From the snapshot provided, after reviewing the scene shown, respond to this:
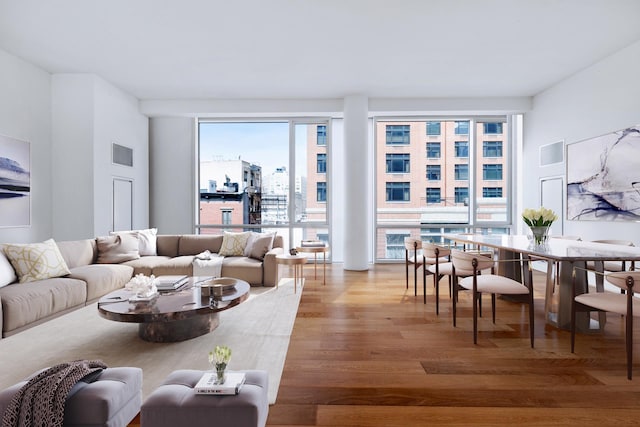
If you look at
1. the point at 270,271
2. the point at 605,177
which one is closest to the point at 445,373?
the point at 270,271

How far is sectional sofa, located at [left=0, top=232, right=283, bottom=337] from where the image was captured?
305cm

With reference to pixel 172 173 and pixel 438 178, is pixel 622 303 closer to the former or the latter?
pixel 438 178

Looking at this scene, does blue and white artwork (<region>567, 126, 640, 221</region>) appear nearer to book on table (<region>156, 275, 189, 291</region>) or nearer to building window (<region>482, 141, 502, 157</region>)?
building window (<region>482, 141, 502, 157</region>)

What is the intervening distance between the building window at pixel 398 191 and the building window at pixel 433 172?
1.56ft

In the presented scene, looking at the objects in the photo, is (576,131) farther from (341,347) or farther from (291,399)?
(291,399)

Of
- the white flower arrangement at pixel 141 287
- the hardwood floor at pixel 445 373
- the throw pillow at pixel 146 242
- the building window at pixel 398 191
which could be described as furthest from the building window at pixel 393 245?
the white flower arrangement at pixel 141 287

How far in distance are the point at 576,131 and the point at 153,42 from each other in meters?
6.52

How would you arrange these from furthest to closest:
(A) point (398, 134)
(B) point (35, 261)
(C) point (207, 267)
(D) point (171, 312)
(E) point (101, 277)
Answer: (A) point (398, 134)
(C) point (207, 267)
(E) point (101, 277)
(B) point (35, 261)
(D) point (171, 312)

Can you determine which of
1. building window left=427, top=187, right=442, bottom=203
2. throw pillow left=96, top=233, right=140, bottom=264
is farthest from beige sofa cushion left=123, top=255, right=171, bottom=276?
building window left=427, top=187, right=442, bottom=203

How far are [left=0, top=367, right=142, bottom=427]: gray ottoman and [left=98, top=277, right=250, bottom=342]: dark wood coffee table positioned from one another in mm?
1033

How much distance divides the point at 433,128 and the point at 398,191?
1537mm

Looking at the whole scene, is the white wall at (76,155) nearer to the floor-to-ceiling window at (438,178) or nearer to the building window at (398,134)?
the floor-to-ceiling window at (438,178)

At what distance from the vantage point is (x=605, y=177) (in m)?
4.79

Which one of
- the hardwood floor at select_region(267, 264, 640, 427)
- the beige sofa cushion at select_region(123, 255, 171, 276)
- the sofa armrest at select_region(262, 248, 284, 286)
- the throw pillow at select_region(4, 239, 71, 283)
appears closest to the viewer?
the hardwood floor at select_region(267, 264, 640, 427)
